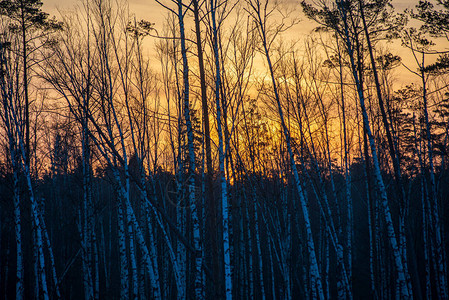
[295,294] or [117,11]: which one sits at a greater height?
[117,11]

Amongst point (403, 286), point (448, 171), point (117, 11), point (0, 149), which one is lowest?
point (403, 286)

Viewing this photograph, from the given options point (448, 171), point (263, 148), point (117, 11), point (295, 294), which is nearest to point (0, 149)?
point (117, 11)

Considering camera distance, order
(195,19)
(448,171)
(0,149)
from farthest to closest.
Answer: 1. (448,171)
2. (0,149)
3. (195,19)

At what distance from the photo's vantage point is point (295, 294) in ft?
72.8

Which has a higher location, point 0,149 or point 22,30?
point 22,30

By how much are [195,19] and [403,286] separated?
27.6ft

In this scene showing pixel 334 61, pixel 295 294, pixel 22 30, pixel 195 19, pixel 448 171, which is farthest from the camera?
pixel 448 171

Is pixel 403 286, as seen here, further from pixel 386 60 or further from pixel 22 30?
pixel 22 30

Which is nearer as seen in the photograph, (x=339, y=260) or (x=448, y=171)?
(x=339, y=260)

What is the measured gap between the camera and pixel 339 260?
11.1 meters

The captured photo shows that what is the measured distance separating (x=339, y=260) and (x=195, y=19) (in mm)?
9215

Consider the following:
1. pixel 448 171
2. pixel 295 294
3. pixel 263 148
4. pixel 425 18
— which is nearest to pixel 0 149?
pixel 263 148

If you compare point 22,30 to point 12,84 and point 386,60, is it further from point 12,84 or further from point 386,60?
point 386,60

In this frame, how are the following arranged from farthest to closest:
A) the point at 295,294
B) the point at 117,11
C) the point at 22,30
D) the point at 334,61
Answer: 1. the point at 295,294
2. the point at 334,61
3. the point at 22,30
4. the point at 117,11
